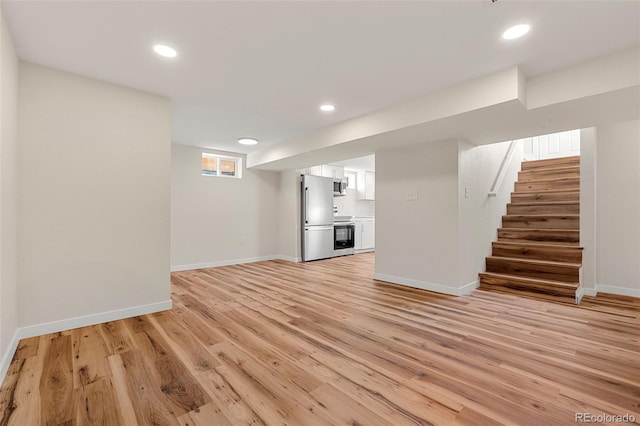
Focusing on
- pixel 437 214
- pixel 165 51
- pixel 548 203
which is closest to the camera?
pixel 165 51

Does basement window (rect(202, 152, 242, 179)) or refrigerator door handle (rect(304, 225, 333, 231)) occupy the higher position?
basement window (rect(202, 152, 242, 179))

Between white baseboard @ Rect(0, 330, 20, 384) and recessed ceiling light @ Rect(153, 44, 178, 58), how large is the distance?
7.48ft

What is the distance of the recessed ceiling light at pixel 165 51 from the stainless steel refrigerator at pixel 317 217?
3.90 metres

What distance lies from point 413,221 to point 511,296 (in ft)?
4.70

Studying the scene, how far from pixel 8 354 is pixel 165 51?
2359 millimetres

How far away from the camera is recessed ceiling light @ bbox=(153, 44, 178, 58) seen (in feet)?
7.00

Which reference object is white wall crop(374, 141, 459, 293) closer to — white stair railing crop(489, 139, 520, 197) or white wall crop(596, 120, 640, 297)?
white stair railing crop(489, 139, 520, 197)

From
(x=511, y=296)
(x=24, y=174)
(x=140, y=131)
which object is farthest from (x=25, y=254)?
(x=511, y=296)

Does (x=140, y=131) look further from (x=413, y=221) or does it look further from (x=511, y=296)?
(x=511, y=296)

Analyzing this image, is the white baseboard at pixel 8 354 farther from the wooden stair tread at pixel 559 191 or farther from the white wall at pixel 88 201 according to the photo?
the wooden stair tread at pixel 559 191

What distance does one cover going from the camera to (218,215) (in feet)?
18.2

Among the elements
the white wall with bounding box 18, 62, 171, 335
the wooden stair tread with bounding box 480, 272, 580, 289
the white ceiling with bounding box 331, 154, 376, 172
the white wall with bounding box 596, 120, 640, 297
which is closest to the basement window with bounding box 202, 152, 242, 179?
the white ceiling with bounding box 331, 154, 376, 172

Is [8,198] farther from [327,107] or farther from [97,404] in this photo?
[327,107]

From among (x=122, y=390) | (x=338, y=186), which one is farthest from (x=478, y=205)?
(x=122, y=390)
